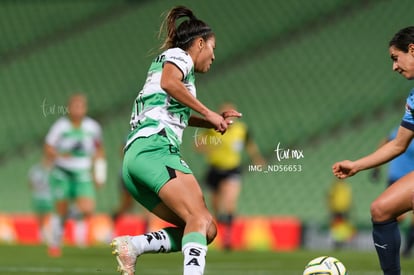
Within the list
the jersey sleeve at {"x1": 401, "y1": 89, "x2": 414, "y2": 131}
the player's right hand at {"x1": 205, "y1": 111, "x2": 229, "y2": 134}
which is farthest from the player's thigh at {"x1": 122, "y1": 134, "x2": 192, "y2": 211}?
the jersey sleeve at {"x1": 401, "y1": 89, "x2": 414, "y2": 131}

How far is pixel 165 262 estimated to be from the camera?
38.4ft

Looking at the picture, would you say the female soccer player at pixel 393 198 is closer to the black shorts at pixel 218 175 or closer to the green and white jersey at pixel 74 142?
the green and white jersey at pixel 74 142

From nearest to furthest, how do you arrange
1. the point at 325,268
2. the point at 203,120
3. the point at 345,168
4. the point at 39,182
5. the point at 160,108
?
the point at 160,108 < the point at 345,168 < the point at 325,268 < the point at 203,120 < the point at 39,182

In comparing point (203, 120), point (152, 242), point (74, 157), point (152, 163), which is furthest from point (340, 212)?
point (152, 163)

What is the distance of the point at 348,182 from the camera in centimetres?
1781

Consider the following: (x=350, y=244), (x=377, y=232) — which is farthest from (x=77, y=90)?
(x=377, y=232)

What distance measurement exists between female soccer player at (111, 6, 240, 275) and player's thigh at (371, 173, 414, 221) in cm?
106

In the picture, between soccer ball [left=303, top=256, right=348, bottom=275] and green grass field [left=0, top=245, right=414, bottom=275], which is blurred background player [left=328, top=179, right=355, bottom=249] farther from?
soccer ball [left=303, top=256, right=348, bottom=275]

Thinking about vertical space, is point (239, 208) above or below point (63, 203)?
above

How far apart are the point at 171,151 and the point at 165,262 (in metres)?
5.57

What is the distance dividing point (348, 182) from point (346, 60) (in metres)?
3.19

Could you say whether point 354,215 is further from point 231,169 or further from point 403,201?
point 403,201

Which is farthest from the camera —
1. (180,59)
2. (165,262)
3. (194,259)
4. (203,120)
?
(165,262)

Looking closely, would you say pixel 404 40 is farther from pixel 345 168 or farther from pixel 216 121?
pixel 216 121
